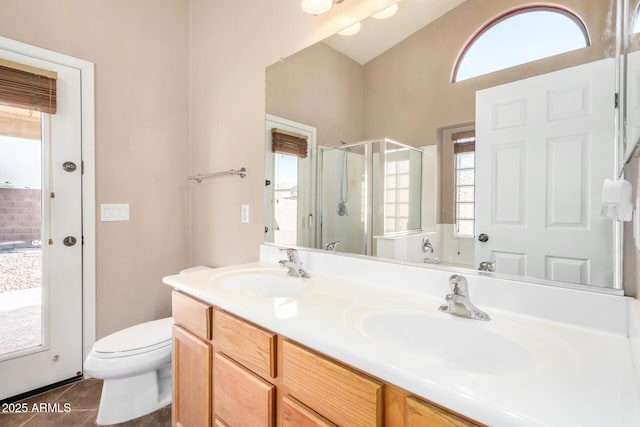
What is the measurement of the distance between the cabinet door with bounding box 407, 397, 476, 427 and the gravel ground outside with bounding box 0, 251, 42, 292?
217 cm

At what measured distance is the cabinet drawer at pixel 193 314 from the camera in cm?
113

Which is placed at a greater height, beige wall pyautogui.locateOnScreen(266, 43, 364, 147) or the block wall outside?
beige wall pyautogui.locateOnScreen(266, 43, 364, 147)

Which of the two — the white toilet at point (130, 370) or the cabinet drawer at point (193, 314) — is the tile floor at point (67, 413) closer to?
the white toilet at point (130, 370)

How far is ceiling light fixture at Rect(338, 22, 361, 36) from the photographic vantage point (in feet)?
4.50

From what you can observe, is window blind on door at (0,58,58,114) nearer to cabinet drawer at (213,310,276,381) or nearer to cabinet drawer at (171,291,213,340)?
cabinet drawer at (171,291,213,340)

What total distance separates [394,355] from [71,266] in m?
2.09

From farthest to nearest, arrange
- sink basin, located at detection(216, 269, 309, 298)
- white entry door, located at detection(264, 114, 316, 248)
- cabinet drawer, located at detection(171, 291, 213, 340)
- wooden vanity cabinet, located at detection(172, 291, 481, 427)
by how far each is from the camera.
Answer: white entry door, located at detection(264, 114, 316, 248) < sink basin, located at detection(216, 269, 309, 298) < cabinet drawer, located at detection(171, 291, 213, 340) < wooden vanity cabinet, located at detection(172, 291, 481, 427)

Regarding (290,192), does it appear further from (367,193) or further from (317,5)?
(317,5)

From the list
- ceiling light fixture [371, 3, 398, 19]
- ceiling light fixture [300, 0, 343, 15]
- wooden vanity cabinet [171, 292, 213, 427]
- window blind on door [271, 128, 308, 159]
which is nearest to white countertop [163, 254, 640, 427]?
wooden vanity cabinet [171, 292, 213, 427]

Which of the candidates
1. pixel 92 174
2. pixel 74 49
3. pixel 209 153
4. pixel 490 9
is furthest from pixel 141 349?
pixel 490 9

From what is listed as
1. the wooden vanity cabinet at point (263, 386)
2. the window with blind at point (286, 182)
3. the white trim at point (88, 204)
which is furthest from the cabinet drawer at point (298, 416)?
the white trim at point (88, 204)

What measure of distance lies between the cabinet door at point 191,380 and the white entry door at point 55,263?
1038mm

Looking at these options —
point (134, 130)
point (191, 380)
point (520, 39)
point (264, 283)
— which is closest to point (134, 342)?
point (191, 380)

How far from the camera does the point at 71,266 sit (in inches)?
73.9
